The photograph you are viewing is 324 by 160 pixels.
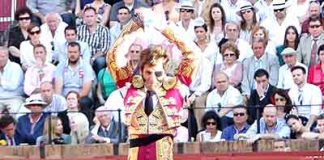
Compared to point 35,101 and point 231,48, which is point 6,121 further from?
point 231,48

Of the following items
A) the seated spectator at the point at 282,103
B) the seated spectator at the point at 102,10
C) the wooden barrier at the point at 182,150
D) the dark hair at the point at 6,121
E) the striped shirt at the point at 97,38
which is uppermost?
the seated spectator at the point at 102,10

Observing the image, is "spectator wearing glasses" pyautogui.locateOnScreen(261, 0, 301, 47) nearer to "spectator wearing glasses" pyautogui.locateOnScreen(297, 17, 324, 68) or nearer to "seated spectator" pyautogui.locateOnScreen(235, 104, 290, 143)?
"spectator wearing glasses" pyautogui.locateOnScreen(297, 17, 324, 68)

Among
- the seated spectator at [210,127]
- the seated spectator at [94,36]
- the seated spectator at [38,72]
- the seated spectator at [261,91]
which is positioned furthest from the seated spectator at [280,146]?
the seated spectator at [38,72]

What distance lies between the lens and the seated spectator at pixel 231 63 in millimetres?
18453

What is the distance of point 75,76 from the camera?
19.0m

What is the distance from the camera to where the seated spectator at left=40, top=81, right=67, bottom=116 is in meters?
18.6

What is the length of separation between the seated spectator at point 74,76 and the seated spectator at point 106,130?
33.9 inches

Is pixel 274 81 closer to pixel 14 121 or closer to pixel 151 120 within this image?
pixel 14 121

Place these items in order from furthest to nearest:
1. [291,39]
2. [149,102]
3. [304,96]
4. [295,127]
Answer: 1. [291,39]
2. [304,96]
3. [295,127]
4. [149,102]

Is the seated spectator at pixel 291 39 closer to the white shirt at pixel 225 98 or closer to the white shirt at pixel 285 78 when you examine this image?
the white shirt at pixel 285 78

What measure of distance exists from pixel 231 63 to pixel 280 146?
1784 mm

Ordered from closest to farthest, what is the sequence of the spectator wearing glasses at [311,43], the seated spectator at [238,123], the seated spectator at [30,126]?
the seated spectator at [238,123] < the seated spectator at [30,126] < the spectator wearing glasses at [311,43]

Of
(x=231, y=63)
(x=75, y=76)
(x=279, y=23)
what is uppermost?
(x=279, y=23)

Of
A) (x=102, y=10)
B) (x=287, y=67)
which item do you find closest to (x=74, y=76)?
(x=102, y=10)
